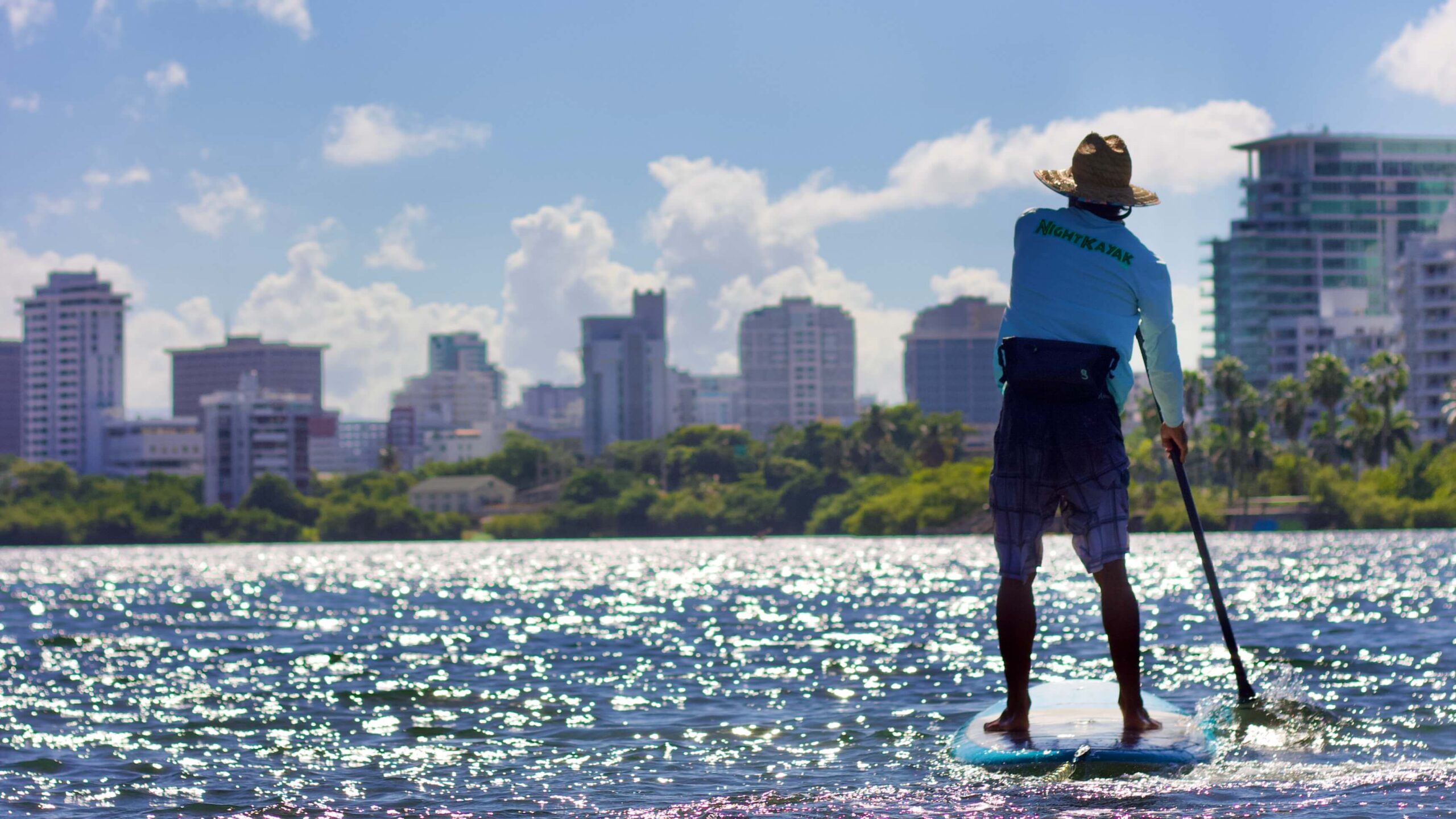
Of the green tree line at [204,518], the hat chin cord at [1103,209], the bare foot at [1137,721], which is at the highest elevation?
the hat chin cord at [1103,209]

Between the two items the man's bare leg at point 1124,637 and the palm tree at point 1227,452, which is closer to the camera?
the man's bare leg at point 1124,637

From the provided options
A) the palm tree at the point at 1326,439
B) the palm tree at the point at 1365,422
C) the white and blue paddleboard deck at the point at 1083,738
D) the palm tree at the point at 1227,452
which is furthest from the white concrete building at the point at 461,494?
the white and blue paddleboard deck at the point at 1083,738

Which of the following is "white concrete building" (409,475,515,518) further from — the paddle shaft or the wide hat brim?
the wide hat brim

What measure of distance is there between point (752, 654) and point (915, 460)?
449ft

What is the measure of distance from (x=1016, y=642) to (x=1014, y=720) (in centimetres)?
43

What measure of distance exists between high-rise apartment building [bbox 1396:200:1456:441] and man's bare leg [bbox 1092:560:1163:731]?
5556 inches

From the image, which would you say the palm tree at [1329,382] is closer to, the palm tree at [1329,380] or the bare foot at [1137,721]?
the palm tree at [1329,380]

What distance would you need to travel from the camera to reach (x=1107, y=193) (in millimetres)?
8234

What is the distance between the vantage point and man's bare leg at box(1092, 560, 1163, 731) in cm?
814

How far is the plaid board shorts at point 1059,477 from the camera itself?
8.06 meters

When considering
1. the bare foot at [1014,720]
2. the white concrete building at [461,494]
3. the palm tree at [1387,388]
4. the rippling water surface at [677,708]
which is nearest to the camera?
the rippling water surface at [677,708]

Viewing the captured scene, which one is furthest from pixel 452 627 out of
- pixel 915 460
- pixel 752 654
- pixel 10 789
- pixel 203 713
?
pixel 915 460

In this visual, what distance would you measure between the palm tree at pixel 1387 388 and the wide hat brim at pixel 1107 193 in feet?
346

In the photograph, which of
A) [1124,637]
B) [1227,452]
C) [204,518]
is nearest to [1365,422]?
[1227,452]
